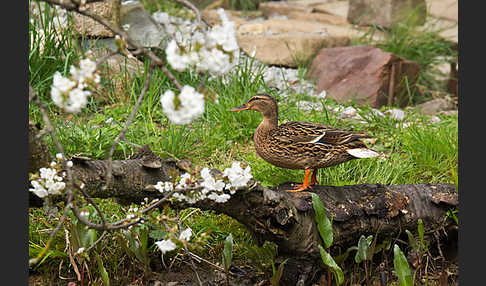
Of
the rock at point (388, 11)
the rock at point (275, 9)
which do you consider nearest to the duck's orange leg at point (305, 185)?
the rock at point (388, 11)

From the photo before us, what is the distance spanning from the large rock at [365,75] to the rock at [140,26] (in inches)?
75.8

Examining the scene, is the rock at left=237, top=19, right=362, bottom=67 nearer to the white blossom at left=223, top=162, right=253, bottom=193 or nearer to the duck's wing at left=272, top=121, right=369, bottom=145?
the duck's wing at left=272, top=121, right=369, bottom=145

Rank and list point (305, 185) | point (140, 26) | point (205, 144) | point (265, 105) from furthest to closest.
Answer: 1. point (140, 26)
2. point (205, 144)
3. point (265, 105)
4. point (305, 185)

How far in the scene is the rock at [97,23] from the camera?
566 centimetres

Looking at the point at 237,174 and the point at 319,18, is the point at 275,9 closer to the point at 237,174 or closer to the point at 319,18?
the point at 319,18

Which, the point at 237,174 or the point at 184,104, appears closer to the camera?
the point at 184,104

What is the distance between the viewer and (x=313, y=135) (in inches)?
129

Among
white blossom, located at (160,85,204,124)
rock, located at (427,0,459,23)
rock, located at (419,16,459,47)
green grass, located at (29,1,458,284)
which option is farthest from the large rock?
white blossom, located at (160,85,204,124)

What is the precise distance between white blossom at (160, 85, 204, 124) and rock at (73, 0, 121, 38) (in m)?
3.86

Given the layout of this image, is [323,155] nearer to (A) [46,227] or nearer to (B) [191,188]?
(B) [191,188]

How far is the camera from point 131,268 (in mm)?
3303

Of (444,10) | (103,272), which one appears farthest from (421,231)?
(444,10)

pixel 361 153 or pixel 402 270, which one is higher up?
pixel 361 153

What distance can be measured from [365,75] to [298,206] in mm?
3751
